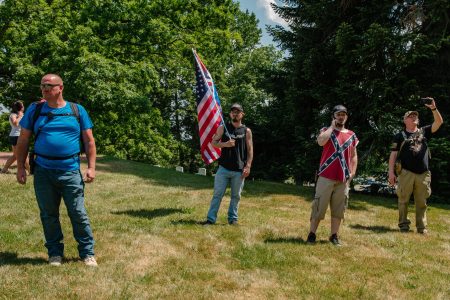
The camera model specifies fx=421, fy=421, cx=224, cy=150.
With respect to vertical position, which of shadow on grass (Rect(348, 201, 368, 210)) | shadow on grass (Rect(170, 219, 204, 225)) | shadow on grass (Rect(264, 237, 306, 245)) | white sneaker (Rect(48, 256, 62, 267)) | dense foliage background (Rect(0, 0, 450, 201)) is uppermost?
dense foliage background (Rect(0, 0, 450, 201))

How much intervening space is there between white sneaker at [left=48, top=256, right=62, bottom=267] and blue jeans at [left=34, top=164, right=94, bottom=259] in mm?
57

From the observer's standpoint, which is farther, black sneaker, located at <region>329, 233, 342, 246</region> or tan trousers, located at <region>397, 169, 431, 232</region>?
tan trousers, located at <region>397, 169, 431, 232</region>

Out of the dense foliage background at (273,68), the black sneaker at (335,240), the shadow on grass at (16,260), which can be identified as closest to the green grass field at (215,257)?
the shadow on grass at (16,260)

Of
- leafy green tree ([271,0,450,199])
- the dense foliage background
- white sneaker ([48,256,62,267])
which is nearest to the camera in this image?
white sneaker ([48,256,62,267])

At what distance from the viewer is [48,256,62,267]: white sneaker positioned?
539cm

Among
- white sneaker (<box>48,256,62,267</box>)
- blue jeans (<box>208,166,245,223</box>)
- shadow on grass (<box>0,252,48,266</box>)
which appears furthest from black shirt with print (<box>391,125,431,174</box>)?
shadow on grass (<box>0,252,48,266</box>)

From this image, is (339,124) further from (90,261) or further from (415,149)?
(90,261)

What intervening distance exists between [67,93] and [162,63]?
22.6 feet

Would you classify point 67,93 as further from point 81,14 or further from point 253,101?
point 253,101

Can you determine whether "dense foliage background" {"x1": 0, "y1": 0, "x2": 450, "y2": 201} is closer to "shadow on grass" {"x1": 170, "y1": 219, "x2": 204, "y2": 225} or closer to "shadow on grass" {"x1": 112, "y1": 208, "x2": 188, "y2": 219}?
"shadow on grass" {"x1": 112, "y1": 208, "x2": 188, "y2": 219}

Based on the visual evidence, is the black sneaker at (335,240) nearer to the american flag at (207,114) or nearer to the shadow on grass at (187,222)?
the shadow on grass at (187,222)

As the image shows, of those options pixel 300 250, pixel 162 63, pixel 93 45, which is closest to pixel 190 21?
pixel 162 63

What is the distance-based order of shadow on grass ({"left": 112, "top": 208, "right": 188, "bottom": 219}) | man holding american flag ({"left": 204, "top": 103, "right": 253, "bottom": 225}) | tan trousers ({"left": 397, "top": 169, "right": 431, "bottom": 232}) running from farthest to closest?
1. shadow on grass ({"left": 112, "top": 208, "right": 188, "bottom": 219})
2. tan trousers ({"left": 397, "top": 169, "right": 431, "bottom": 232})
3. man holding american flag ({"left": 204, "top": 103, "right": 253, "bottom": 225})

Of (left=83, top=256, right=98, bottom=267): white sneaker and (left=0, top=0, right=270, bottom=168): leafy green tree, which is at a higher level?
(left=0, top=0, right=270, bottom=168): leafy green tree
